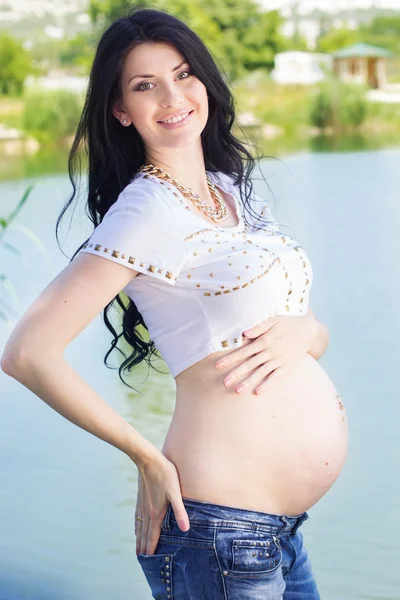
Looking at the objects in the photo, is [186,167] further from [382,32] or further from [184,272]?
[382,32]

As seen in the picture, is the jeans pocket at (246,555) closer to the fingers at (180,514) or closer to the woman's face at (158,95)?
the fingers at (180,514)

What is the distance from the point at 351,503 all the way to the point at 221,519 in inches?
87.9

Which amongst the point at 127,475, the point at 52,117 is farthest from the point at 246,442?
the point at 52,117

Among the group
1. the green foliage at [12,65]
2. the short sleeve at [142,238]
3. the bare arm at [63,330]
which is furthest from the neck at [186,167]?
the green foliage at [12,65]

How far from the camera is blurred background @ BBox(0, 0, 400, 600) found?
10.1ft

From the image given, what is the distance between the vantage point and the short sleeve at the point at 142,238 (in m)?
1.33

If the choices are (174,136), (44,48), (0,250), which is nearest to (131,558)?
(174,136)

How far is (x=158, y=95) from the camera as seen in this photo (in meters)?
1.51

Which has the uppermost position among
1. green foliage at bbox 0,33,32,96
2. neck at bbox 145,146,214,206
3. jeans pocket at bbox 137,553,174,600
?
neck at bbox 145,146,214,206

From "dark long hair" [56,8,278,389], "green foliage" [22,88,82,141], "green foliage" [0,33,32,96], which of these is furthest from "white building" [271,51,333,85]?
"dark long hair" [56,8,278,389]

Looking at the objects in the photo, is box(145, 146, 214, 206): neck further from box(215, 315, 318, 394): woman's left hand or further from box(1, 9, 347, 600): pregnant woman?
box(215, 315, 318, 394): woman's left hand

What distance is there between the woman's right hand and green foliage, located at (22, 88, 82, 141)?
16.7m

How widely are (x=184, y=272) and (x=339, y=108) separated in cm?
1891

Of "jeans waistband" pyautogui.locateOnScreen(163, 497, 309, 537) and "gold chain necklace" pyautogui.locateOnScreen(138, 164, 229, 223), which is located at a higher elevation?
"gold chain necklace" pyautogui.locateOnScreen(138, 164, 229, 223)
